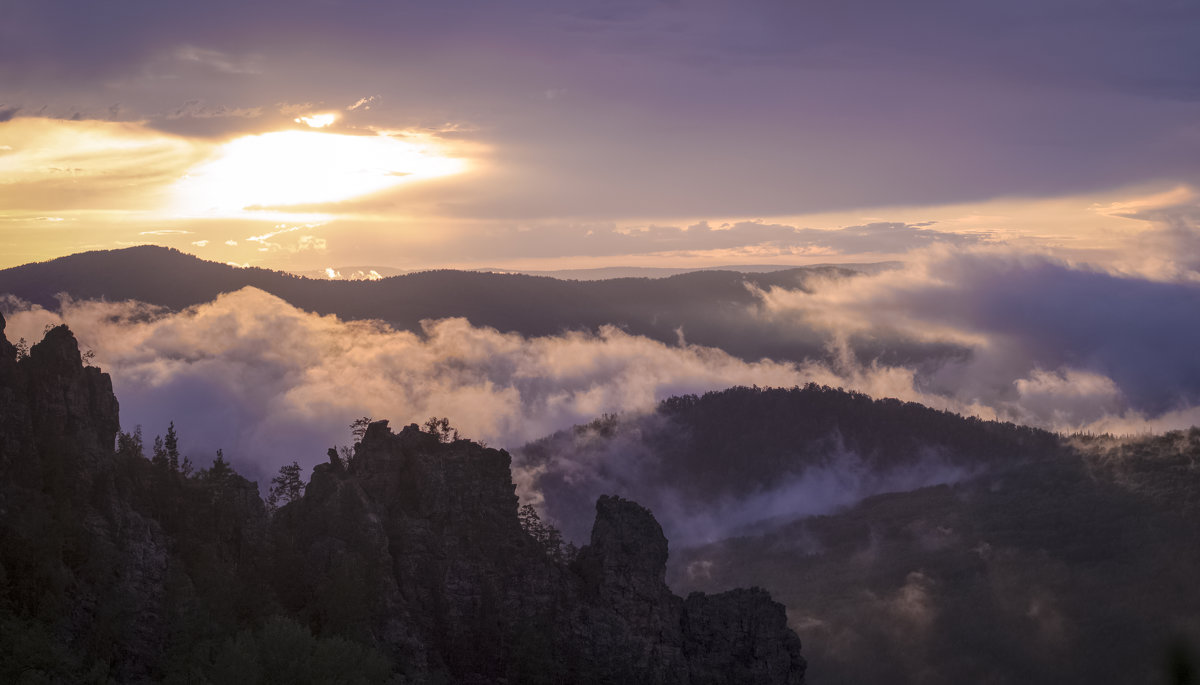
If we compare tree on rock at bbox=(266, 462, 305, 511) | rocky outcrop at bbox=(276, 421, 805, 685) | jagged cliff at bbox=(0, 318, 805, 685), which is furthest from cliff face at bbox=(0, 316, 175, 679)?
tree on rock at bbox=(266, 462, 305, 511)

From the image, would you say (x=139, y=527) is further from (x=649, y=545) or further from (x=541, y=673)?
(x=649, y=545)

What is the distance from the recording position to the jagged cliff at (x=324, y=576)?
90.0 m

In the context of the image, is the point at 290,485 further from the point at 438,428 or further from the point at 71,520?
the point at 71,520

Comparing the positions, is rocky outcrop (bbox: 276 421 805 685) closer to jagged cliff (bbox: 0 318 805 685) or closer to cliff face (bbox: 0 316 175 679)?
jagged cliff (bbox: 0 318 805 685)

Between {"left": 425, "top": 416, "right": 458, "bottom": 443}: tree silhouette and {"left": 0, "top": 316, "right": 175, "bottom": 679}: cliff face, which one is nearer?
{"left": 0, "top": 316, "right": 175, "bottom": 679}: cliff face

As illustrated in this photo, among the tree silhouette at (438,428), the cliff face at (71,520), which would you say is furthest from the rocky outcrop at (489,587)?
the cliff face at (71,520)

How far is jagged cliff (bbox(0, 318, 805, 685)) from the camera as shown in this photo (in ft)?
295

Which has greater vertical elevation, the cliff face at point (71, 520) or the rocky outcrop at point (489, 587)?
the cliff face at point (71, 520)

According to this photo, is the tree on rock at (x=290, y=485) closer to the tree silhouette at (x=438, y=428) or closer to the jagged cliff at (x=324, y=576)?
the jagged cliff at (x=324, y=576)

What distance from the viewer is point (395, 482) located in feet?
426

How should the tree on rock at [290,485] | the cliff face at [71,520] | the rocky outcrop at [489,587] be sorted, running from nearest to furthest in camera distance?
the cliff face at [71,520] → the rocky outcrop at [489,587] → the tree on rock at [290,485]

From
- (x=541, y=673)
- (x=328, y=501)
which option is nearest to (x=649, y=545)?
(x=541, y=673)

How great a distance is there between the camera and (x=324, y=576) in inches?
4446

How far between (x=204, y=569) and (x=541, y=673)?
39281 millimetres
